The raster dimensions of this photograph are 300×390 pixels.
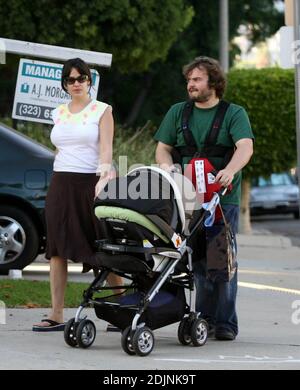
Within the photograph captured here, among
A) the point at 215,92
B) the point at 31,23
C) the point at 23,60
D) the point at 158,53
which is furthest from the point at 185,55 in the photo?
the point at 215,92

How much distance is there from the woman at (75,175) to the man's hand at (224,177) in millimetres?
789

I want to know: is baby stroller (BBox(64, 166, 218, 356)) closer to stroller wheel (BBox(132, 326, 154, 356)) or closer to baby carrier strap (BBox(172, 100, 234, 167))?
stroller wheel (BBox(132, 326, 154, 356))

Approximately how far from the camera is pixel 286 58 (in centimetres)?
1006

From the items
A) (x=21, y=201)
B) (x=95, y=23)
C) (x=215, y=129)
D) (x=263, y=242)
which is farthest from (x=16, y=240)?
(x=95, y=23)

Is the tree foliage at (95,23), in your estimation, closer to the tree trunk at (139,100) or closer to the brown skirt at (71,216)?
the tree trunk at (139,100)

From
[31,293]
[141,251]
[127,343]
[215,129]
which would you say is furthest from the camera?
[31,293]

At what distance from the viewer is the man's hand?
25.1 ft

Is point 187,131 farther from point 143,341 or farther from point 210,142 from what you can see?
point 143,341

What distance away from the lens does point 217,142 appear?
798cm

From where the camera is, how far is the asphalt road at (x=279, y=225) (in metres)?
23.5

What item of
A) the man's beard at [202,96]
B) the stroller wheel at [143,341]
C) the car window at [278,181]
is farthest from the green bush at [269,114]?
the stroller wheel at [143,341]

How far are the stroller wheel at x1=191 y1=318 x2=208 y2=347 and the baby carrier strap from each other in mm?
1106

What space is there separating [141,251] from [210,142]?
3.48 feet

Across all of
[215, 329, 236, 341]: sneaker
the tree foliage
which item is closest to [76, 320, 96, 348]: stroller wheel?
[215, 329, 236, 341]: sneaker
